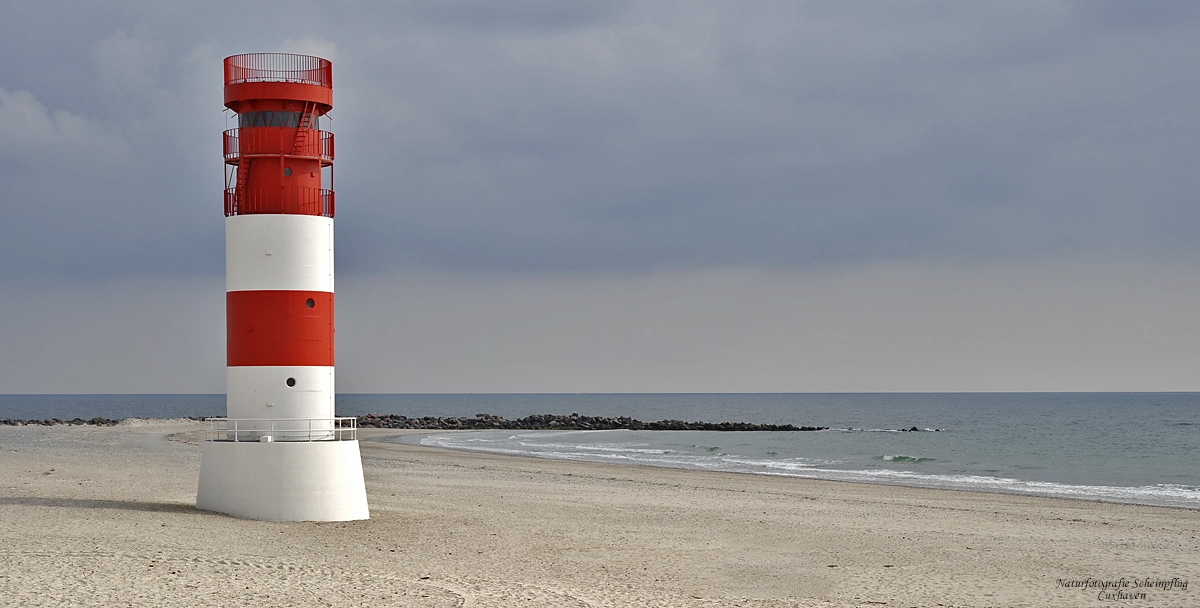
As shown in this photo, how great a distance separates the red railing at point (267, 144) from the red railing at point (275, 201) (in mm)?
532

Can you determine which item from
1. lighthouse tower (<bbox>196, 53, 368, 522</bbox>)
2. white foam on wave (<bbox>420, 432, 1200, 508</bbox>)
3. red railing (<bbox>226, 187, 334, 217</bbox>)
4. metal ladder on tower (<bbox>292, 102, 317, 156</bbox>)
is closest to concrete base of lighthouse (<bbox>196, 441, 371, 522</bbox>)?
lighthouse tower (<bbox>196, 53, 368, 522</bbox>)

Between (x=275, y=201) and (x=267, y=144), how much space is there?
2.87ft

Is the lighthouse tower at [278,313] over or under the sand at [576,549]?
over

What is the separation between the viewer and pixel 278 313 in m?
15.7

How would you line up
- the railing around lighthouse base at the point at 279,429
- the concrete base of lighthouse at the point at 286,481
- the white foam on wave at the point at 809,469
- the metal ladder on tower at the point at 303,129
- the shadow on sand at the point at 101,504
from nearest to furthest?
the concrete base of lighthouse at the point at 286,481 → the railing around lighthouse base at the point at 279,429 → the shadow on sand at the point at 101,504 → the metal ladder on tower at the point at 303,129 → the white foam on wave at the point at 809,469

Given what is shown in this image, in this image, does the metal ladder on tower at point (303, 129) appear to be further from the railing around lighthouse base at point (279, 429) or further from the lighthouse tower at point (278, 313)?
the railing around lighthouse base at point (279, 429)

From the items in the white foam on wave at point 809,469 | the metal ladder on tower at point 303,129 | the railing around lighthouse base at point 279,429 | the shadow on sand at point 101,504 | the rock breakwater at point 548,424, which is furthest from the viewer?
the rock breakwater at point 548,424

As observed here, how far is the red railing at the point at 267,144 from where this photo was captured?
15961 millimetres

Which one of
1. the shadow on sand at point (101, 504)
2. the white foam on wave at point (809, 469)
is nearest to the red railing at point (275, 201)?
the shadow on sand at point (101, 504)

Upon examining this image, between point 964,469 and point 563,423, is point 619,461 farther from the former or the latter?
point 563,423

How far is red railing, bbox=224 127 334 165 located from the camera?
1596 centimetres

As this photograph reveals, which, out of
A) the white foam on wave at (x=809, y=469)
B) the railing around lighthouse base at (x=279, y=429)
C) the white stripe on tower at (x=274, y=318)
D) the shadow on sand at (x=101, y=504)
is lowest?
the white foam on wave at (x=809, y=469)

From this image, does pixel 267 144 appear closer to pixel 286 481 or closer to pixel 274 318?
pixel 274 318

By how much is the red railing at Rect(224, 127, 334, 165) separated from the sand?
5.47m
